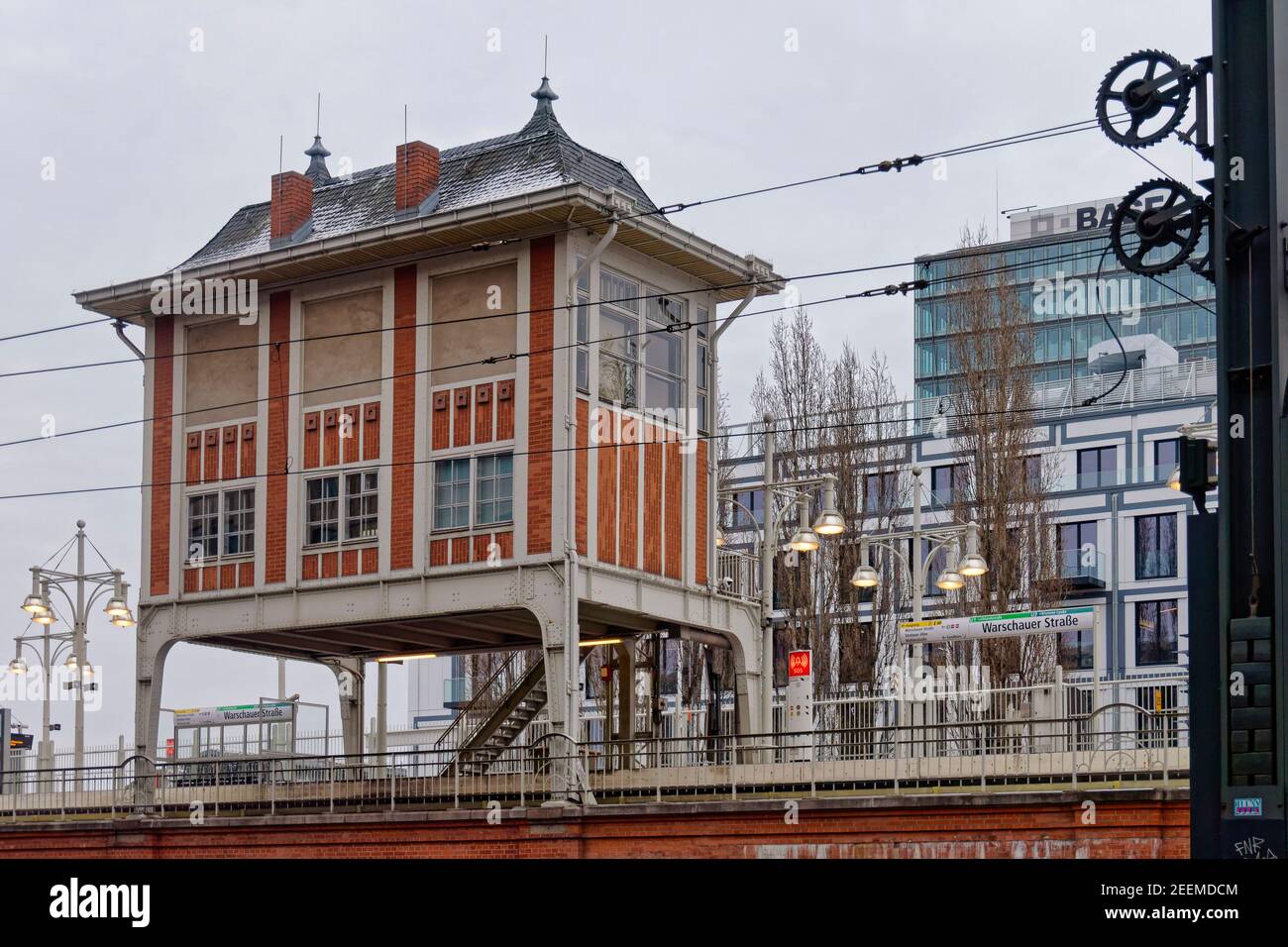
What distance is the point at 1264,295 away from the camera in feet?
49.3

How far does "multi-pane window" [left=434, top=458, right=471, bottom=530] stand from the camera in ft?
121

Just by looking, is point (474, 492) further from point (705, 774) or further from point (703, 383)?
point (705, 774)

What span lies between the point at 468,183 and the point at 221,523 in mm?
8672

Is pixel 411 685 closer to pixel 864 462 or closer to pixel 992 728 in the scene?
pixel 864 462

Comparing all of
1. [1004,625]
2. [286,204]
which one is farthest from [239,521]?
[1004,625]

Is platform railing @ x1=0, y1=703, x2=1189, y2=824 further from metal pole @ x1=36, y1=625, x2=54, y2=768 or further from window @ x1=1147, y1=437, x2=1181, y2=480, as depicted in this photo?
window @ x1=1147, y1=437, x2=1181, y2=480

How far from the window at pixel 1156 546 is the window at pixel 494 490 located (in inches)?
1687

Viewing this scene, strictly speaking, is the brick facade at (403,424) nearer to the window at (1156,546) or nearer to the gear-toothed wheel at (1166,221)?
the gear-toothed wheel at (1166,221)

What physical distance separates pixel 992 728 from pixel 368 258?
15.1 meters

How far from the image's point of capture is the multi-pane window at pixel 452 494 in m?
37.0

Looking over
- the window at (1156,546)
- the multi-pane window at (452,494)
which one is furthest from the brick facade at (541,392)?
the window at (1156,546)

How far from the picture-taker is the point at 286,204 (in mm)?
41719

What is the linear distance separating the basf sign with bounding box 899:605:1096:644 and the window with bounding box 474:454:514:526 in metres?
7.78
